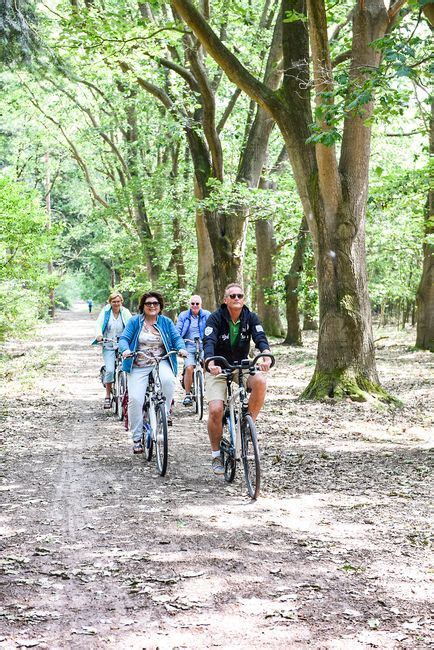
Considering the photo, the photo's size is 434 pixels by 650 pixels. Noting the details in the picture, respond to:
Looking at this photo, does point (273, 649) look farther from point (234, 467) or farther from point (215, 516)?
point (234, 467)

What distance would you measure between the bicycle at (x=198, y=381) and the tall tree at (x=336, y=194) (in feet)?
6.58

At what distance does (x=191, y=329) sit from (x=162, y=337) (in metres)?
4.43

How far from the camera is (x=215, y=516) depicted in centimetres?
648

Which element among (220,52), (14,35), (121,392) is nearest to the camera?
(14,35)

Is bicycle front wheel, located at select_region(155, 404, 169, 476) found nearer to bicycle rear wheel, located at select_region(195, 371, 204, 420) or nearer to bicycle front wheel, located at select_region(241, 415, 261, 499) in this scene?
bicycle front wheel, located at select_region(241, 415, 261, 499)

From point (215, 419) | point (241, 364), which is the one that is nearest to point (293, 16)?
point (241, 364)

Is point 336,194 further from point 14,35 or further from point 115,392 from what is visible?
point 14,35

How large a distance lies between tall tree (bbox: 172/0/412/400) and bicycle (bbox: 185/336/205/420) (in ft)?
6.58

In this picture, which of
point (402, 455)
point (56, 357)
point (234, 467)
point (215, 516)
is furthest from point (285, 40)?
point (56, 357)

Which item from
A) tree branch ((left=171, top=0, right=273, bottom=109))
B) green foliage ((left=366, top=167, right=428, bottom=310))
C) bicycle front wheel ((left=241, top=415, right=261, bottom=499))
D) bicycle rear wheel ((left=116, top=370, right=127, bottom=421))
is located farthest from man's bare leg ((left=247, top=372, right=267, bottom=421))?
green foliage ((left=366, top=167, right=428, bottom=310))

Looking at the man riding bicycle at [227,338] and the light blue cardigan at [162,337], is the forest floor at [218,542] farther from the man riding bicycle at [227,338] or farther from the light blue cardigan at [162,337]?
the light blue cardigan at [162,337]

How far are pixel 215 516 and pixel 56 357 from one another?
63.8ft

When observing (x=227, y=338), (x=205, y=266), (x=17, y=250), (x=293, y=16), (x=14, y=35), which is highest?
(x=293, y=16)

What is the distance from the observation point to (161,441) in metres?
8.17
